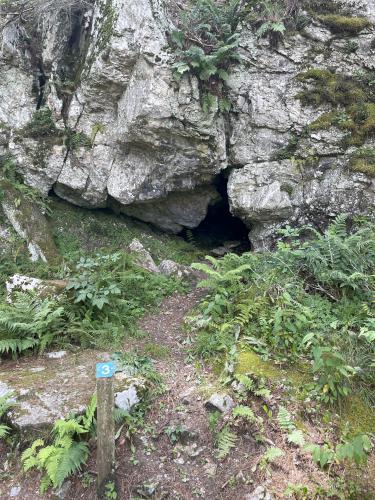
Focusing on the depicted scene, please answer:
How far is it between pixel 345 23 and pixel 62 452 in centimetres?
1070

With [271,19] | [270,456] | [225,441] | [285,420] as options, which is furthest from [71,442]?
[271,19]

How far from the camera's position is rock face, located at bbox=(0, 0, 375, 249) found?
26.5ft

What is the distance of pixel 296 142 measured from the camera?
28.3ft

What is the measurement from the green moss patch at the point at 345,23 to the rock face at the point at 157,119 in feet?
0.63

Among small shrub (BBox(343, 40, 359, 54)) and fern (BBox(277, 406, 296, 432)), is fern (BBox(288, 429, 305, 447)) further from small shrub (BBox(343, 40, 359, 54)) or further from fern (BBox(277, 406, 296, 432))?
small shrub (BBox(343, 40, 359, 54))

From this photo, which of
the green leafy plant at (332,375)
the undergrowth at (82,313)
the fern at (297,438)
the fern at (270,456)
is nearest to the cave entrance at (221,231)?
the undergrowth at (82,313)

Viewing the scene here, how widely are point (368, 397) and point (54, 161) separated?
27.5 ft

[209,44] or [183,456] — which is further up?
[209,44]

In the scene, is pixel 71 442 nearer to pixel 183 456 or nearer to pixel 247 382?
pixel 183 456

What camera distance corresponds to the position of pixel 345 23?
8.81 m

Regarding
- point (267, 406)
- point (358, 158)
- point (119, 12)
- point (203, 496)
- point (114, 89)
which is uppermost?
point (119, 12)

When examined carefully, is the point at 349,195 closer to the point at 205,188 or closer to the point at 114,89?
the point at 205,188

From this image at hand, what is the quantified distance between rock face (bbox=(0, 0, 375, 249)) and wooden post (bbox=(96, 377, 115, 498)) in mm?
6243

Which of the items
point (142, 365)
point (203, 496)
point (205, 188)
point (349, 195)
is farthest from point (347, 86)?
point (203, 496)
